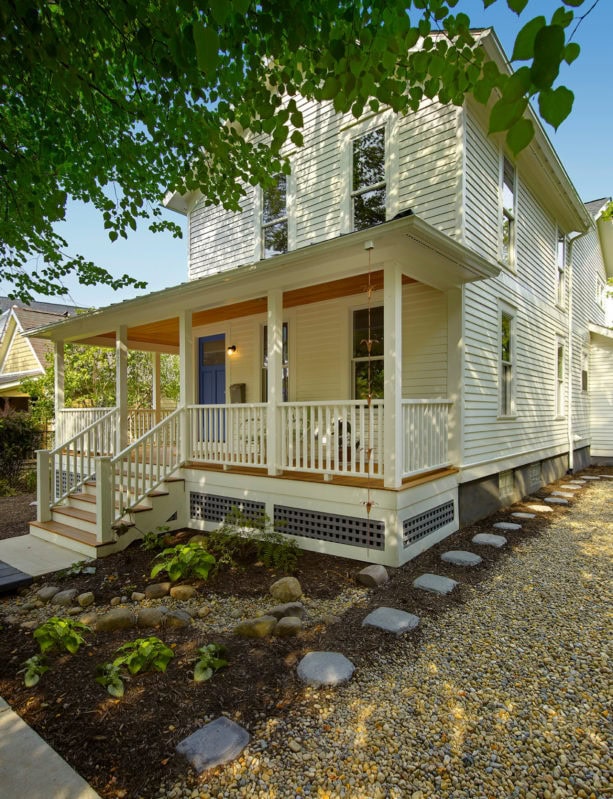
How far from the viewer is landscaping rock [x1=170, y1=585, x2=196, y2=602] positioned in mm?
4250

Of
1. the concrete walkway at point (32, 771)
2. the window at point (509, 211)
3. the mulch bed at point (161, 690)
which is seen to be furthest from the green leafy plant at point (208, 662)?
the window at point (509, 211)

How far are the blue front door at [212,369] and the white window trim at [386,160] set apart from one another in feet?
12.0

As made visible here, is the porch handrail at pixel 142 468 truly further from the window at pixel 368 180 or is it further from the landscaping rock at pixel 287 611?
the window at pixel 368 180

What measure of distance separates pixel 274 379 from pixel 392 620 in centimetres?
335

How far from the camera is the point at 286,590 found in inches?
165

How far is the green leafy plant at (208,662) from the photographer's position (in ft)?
9.45

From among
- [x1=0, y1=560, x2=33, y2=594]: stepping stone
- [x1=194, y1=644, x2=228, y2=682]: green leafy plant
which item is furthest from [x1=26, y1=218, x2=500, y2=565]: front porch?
[x1=194, y1=644, x2=228, y2=682]: green leafy plant

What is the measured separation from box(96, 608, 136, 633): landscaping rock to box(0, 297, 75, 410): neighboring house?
1484 cm

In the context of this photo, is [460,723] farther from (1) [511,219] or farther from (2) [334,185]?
(1) [511,219]

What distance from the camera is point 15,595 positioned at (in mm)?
4617

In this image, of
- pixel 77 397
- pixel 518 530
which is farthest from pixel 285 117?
pixel 77 397

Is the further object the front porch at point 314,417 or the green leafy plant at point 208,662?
the front porch at point 314,417

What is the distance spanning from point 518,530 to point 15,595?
615 cm

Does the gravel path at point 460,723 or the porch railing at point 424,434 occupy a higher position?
the porch railing at point 424,434
